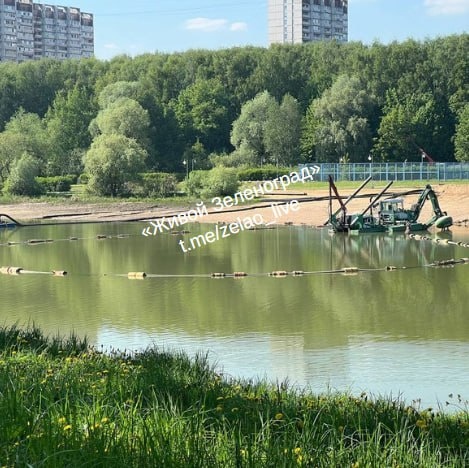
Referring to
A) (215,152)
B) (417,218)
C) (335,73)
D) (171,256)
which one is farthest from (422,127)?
(171,256)

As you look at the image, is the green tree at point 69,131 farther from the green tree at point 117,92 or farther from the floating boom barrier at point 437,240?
the floating boom barrier at point 437,240

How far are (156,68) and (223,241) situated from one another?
6589cm

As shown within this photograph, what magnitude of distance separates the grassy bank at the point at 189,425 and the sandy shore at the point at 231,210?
123 ft

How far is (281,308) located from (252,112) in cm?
6894

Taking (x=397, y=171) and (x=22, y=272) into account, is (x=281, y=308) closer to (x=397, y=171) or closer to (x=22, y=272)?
(x=22, y=272)

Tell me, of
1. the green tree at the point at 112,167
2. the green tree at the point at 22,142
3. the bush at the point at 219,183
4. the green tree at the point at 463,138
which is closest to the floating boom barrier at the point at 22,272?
the bush at the point at 219,183

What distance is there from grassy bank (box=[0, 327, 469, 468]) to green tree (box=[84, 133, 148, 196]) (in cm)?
5688

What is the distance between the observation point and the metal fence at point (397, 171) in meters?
66.5

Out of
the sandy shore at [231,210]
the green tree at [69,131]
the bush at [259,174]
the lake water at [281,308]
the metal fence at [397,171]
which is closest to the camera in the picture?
the lake water at [281,308]

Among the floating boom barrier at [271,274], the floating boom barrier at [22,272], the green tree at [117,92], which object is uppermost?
the green tree at [117,92]

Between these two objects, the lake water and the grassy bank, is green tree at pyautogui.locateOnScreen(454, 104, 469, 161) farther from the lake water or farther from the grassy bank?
the grassy bank

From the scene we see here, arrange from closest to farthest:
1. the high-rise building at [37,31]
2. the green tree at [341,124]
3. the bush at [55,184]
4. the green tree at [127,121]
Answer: the bush at [55,184], the green tree at [341,124], the green tree at [127,121], the high-rise building at [37,31]

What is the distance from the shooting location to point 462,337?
48.6 feet

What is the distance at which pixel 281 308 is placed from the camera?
1859 centimetres
